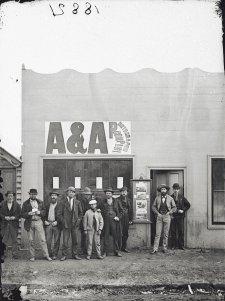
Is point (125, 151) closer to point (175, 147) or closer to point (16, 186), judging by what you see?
point (175, 147)

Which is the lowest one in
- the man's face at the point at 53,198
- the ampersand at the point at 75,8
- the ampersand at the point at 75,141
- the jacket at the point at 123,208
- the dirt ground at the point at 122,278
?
the dirt ground at the point at 122,278

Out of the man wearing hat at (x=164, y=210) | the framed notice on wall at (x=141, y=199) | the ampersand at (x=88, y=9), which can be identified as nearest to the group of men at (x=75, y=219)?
the man wearing hat at (x=164, y=210)

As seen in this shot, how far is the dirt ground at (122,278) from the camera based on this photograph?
783 centimetres

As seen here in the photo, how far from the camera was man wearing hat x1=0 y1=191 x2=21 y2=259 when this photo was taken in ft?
34.2

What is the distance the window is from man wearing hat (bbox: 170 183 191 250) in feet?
2.28

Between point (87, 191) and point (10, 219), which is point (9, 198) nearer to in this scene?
point (10, 219)

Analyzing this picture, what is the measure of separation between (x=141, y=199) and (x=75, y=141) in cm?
237

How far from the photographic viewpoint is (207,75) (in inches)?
396

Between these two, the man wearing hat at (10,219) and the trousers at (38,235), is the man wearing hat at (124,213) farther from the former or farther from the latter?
the man wearing hat at (10,219)

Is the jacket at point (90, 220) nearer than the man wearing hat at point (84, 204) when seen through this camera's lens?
Yes

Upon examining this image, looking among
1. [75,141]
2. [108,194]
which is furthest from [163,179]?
[75,141]

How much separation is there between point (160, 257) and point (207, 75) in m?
4.45

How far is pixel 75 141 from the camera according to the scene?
10852 millimetres

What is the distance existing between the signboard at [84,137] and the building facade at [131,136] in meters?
0.03
